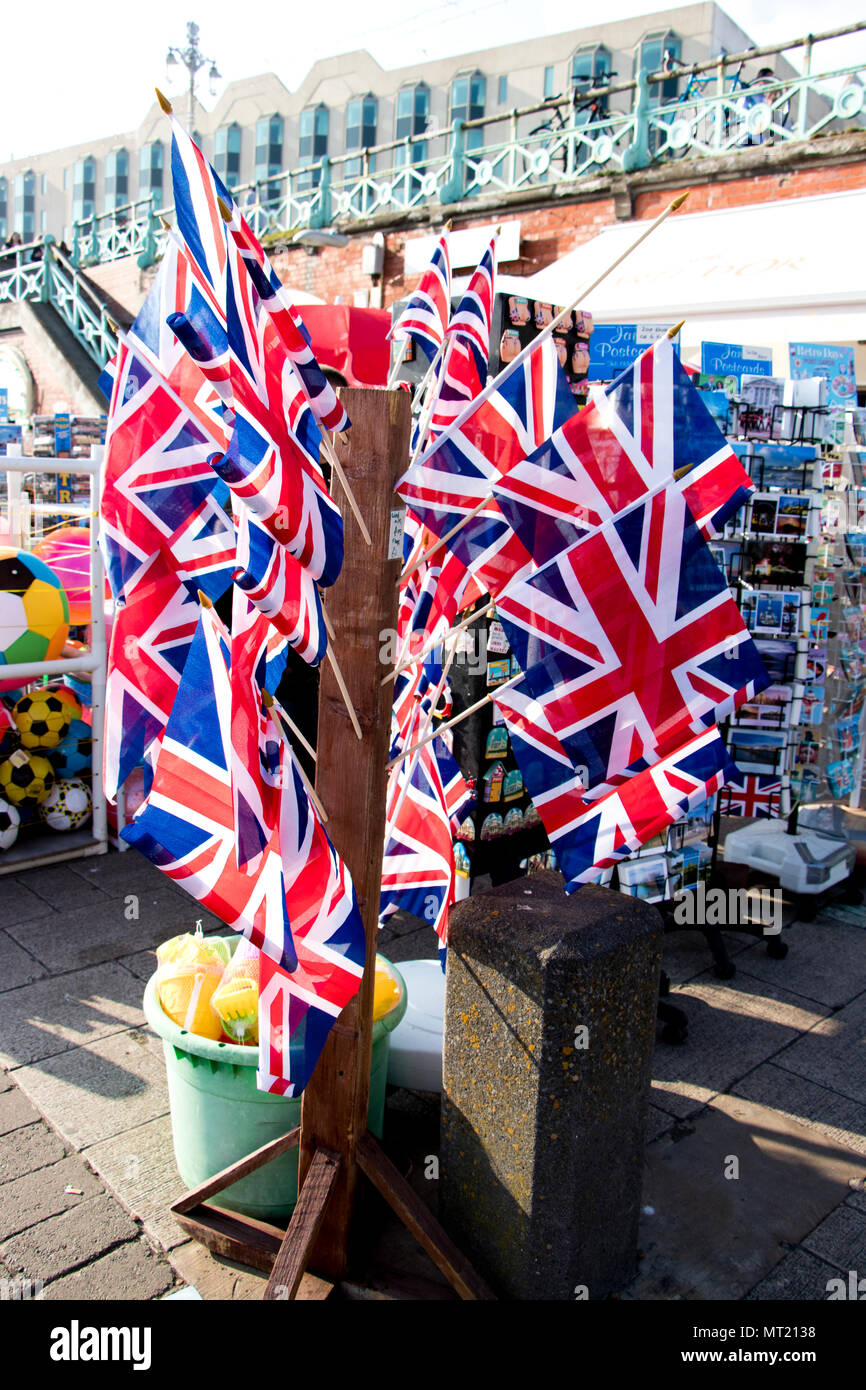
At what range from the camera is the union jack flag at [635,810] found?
268cm

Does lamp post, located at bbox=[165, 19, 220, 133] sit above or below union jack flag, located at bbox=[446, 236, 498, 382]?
above

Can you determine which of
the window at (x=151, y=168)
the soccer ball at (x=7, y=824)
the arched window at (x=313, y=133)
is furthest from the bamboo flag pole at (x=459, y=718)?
the window at (x=151, y=168)

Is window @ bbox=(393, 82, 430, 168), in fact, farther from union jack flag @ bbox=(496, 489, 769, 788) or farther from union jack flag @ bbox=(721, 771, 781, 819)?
union jack flag @ bbox=(496, 489, 769, 788)

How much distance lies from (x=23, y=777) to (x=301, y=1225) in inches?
170

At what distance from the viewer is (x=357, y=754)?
2.97 metres

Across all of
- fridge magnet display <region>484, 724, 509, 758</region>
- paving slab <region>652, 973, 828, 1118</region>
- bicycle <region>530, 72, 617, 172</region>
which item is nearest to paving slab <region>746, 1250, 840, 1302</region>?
paving slab <region>652, 973, 828, 1118</region>

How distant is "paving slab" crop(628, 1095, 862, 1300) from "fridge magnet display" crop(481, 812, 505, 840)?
1.79 m

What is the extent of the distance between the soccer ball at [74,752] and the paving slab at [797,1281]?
512cm

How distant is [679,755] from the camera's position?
273cm

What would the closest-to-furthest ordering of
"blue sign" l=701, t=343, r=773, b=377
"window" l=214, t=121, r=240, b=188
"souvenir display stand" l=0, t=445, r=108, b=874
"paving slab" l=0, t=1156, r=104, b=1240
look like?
"paving slab" l=0, t=1156, r=104, b=1240
"souvenir display stand" l=0, t=445, r=108, b=874
"blue sign" l=701, t=343, r=773, b=377
"window" l=214, t=121, r=240, b=188

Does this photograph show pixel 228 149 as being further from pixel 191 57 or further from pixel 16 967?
pixel 16 967

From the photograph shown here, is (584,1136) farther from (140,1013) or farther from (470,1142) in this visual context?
(140,1013)

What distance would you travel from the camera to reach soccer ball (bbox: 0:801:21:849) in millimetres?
6352
